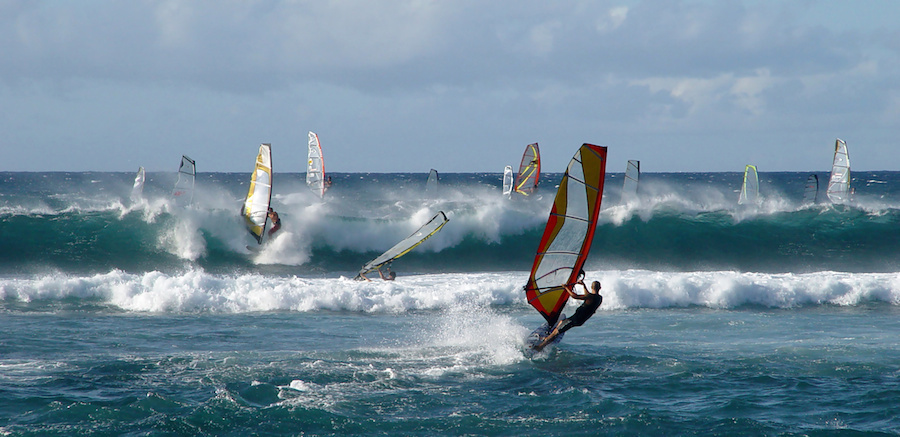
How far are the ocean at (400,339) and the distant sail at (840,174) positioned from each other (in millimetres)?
8414

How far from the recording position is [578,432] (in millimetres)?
6375

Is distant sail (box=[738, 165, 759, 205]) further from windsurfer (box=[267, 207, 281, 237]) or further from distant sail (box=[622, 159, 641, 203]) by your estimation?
windsurfer (box=[267, 207, 281, 237])

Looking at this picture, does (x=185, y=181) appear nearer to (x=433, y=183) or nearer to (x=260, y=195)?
(x=260, y=195)

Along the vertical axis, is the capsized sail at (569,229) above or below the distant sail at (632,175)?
below

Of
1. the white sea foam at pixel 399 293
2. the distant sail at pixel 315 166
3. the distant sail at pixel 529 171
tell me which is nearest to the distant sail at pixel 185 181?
the distant sail at pixel 315 166

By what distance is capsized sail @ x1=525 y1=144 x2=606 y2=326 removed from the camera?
8.36 m

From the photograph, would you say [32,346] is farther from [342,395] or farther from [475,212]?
[475,212]

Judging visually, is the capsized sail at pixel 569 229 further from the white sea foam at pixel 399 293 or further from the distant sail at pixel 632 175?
the distant sail at pixel 632 175

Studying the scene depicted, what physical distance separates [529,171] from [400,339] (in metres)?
21.3

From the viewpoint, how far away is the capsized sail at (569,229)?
836cm

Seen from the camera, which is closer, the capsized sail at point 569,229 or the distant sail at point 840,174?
the capsized sail at point 569,229

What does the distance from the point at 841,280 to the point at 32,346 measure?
14.2m

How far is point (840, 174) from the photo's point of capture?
29.0m

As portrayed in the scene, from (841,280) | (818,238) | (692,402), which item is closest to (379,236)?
(841,280)
